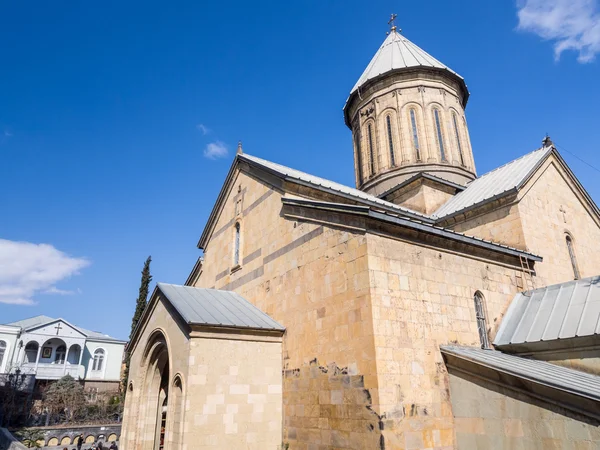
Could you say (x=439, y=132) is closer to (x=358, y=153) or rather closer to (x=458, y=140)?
(x=458, y=140)

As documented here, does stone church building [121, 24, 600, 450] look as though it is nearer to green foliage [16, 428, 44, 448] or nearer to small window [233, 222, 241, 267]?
small window [233, 222, 241, 267]

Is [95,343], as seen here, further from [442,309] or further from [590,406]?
[590,406]

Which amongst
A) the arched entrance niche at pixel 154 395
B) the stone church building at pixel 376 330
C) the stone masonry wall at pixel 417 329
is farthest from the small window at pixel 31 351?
the stone masonry wall at pixel 417 329

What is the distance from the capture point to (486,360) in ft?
20.9

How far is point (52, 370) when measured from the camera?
31500 mm

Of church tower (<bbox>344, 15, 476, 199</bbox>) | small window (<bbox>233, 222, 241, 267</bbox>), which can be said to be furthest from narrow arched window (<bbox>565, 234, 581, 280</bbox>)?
small window (<bbox>233, 222, 241, 267</bbox>)

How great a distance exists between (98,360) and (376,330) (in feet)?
117

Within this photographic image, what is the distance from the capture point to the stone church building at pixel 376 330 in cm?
608

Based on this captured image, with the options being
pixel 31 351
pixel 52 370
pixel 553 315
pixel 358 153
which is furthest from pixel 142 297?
pixel 553 315

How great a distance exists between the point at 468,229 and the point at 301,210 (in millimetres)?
5422

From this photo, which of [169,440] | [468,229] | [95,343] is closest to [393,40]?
[468,229]

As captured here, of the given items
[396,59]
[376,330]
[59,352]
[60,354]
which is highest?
[396,59]

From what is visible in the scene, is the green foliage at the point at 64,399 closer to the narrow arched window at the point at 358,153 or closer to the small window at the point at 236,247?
the small window at the point at 236,247

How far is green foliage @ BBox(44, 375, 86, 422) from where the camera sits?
24.5 metres
